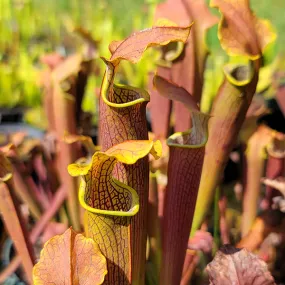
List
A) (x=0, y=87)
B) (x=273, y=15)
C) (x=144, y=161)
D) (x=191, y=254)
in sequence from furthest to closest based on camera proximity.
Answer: (x=273, y=15) → (x=0, y=87) → (x=191, y=254) → (x=144, y=161)

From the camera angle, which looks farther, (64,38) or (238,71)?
(64,38)

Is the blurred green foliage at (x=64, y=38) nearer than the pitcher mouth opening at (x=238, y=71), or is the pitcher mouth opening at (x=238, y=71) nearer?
the pitcher mouth opening at (x=238, y=71)

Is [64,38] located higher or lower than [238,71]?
lower

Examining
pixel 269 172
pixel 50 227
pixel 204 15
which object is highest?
pixel 204 15

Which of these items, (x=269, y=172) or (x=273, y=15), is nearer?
(x=269, y=172)

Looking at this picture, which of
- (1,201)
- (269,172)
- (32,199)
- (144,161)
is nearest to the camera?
(144,161)

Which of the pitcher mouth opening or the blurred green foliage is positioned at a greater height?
the pitcher mouth opening

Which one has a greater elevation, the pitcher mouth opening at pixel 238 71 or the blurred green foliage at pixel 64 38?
the pitcher mouth opening at pixel 238 71

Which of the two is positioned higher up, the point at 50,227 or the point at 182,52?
the point at 182,52

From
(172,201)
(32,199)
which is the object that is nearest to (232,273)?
(172,201)

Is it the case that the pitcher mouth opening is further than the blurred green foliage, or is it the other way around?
the blurred green foliage

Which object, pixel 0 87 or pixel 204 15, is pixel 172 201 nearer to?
pixel 204 15
